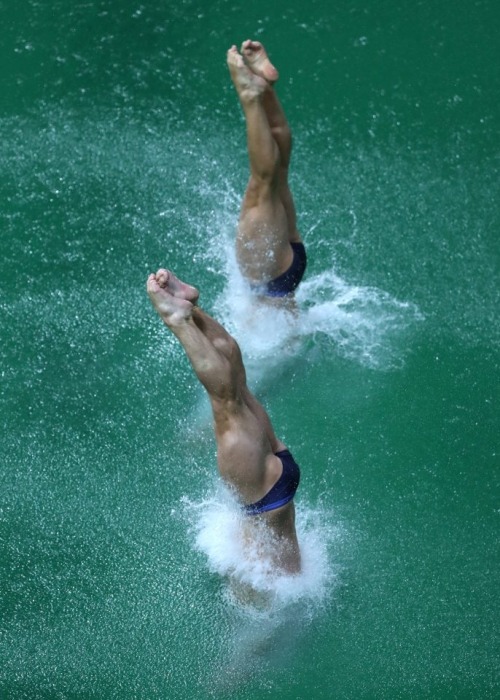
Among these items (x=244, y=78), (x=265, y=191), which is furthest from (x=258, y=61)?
(x=265, y=191)

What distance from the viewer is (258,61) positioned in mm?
4645

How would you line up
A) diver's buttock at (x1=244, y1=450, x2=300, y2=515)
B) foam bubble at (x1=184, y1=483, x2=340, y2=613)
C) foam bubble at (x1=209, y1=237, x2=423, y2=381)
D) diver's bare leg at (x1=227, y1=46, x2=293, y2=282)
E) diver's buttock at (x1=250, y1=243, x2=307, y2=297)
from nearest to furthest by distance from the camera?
1. diver's buttock at (x1=244, y1=450, x2=300, y2=515)
2. foam bubble at (x1=184, y1=483, x2=340, y2=613)
3. diver's bare leg at (x1=227, y1=46, x2=293, y2=282)
4. diver's buttock at (x1=250, y1=243, x2=307, y2=297)
5. foam bubble at (x1=209, y1=237, x2=423, y2=381)

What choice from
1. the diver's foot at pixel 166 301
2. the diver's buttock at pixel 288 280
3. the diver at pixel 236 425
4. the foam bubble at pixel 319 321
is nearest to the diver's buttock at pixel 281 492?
the diver at pixel 236 425

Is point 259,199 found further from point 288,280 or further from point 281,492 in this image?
point 281,492

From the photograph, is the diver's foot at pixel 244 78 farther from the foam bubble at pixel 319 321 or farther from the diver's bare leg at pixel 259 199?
the foam bubble at pixel 319 321

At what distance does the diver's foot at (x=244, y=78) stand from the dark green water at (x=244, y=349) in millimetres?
1200

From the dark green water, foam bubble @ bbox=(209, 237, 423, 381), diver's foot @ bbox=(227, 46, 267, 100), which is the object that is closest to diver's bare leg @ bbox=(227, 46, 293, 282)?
diver's foot @ bbox=(227, 46, 267, 100)

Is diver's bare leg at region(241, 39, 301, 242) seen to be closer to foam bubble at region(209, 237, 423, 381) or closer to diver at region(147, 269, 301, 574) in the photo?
foam bubble at region(209, 237, 423, 381)

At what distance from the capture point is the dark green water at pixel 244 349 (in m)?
4.51

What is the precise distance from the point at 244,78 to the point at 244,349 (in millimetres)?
1410

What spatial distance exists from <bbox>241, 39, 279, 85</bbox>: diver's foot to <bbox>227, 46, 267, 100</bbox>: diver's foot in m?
0.05

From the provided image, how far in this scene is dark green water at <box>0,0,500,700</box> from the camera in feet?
14.8

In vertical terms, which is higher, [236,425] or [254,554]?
[236,425]

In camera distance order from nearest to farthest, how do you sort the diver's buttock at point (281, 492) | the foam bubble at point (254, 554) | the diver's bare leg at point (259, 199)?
the diver's buttock at point (281, 492) → the foam bubble at point (254, 554) → the diver's bare leg at point (259, 199)
